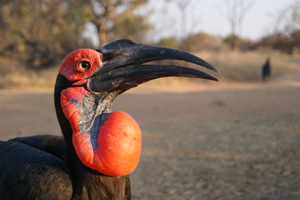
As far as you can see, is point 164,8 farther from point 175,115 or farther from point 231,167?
point 231,167

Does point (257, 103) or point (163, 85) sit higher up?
point (163, 85)

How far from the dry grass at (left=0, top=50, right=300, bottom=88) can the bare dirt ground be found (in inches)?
138

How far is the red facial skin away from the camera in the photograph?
1.45 meters

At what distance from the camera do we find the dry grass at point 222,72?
1207cm

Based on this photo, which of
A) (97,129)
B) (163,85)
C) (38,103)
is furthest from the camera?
(163,85)

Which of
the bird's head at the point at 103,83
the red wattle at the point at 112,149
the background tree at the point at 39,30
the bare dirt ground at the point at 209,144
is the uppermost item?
the background tree at the point at 39,30

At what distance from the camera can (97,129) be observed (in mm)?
1563

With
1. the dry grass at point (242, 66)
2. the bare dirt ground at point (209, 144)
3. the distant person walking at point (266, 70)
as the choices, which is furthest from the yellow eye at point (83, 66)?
the distant person walking at point (266, 70)

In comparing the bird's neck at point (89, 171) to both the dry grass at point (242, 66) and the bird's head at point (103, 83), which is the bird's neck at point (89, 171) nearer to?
the bird's head at point (103, 83)

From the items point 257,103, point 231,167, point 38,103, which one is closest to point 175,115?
point 257,103

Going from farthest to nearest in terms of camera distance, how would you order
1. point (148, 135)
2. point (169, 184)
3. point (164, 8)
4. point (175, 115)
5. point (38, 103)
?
point (164, 8) < point (38, 103) < point (175, 115) < point (148, 135) < point (169, 184)

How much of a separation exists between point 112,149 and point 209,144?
3.33 m

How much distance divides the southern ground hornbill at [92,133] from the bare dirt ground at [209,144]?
1.56m

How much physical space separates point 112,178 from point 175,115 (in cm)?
572
